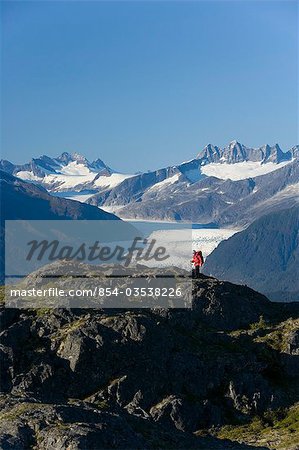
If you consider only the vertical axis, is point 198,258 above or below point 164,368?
above

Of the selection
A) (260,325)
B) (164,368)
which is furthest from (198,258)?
(164,368)

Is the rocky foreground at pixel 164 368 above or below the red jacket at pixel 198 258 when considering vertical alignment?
below

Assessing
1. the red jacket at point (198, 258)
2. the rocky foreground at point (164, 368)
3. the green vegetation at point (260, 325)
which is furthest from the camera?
the red jacket at point (198, 258)

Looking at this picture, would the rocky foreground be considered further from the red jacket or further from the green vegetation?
the red jacket

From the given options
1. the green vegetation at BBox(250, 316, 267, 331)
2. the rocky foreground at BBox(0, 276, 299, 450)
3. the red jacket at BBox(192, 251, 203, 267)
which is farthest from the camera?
the red jacket at BBox(192, 251, 203, 267)

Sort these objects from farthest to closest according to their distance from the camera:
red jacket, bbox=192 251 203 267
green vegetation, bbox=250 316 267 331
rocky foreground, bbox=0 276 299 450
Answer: red jacket, bbox=192 251 203 267
green vegetation, bbox=250 316 267 331
rocky foreground, bbox=0 276 299 450

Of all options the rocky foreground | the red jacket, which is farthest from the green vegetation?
the red jacket

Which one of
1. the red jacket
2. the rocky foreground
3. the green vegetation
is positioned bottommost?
the rocky foreground

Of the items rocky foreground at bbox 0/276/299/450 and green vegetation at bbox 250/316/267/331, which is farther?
green vegetation at bbox 250/316/267/331

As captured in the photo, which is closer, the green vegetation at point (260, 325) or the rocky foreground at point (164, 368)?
the rocky foreground at point (164, 368)

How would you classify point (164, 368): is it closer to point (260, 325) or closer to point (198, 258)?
point (260, 325)

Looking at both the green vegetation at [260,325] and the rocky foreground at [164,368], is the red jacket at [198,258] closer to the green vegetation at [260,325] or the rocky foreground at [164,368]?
the rocky foreground at [164,368]

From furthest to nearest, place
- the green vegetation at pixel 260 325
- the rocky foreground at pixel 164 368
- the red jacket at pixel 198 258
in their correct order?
the red jacket at pixel 198 258 → the green vegetation at pixel 260 325 → the rocky foreground at pixel 164 368

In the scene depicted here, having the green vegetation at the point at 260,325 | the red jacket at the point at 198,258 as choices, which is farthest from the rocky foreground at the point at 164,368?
the red jacket at the point at 198,258
